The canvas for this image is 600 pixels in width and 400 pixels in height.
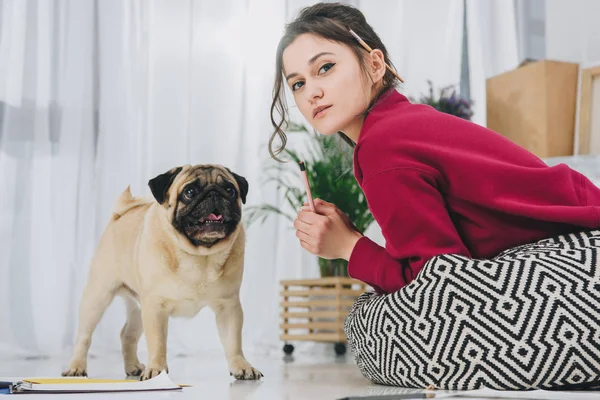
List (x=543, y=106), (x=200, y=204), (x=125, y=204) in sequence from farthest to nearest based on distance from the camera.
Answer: (x=543, y=106)
(x=125, y=204)
(x=200, y=204)

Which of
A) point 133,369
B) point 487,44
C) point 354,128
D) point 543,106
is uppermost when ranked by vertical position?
point 487,44

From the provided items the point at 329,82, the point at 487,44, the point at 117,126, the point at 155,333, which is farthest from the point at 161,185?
the point at 487,44

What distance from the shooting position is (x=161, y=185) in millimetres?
1312

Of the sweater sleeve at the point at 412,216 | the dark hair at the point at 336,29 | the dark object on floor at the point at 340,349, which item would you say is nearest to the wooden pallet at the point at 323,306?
the dark object on floor at the point at 340,349

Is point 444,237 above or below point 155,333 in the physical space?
above

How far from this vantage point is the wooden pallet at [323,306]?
2.29 m

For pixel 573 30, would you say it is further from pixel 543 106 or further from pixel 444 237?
pixel 444 237

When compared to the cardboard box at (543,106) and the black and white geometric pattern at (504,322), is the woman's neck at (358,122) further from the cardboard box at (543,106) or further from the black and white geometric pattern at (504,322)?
the cardboard box at (543,106)

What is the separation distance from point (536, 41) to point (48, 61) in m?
1.94

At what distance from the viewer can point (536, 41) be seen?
2812 millimetres

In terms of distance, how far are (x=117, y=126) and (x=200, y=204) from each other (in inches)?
52.6

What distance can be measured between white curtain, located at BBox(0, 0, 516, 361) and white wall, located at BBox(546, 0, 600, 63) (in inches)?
14.9

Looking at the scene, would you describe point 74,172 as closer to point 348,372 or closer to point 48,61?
point 48,61

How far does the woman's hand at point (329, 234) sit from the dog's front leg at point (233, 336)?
0.23 meters
